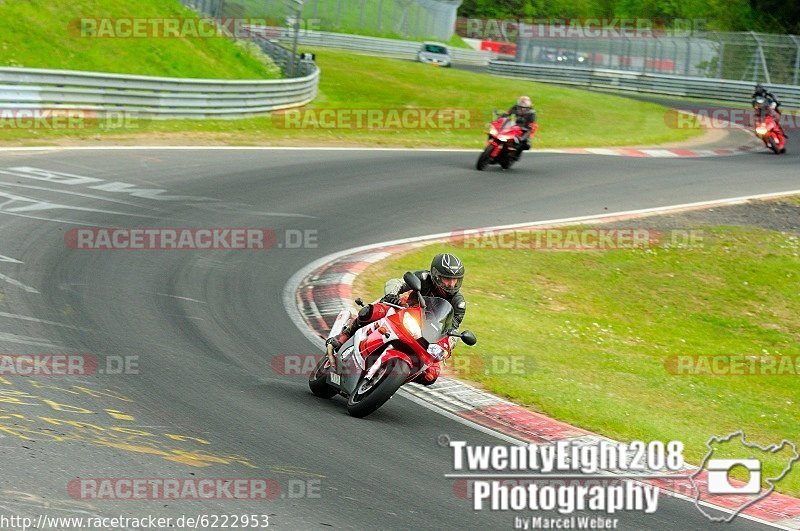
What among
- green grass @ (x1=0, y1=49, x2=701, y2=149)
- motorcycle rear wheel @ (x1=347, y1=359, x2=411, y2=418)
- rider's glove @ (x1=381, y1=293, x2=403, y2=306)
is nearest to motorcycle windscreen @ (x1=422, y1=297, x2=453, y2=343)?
rider's glove @ (x1=381, y1=293, x2=403, y2=306)

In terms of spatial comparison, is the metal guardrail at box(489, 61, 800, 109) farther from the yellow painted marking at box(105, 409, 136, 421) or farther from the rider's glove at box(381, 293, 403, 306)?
the yellow painted marking at box(105, 409, 136, 421)

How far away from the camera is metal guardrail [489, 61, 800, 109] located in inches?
1760

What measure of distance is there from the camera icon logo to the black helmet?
8.65 ft

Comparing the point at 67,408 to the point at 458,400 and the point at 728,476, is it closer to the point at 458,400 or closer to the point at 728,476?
the point at 458,400

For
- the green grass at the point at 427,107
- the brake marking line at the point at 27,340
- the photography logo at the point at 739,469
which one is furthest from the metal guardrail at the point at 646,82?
the brake marking line at the point at 27,340

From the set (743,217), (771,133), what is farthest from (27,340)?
(771,133)

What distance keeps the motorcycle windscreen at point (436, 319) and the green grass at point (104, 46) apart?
61.9 feet

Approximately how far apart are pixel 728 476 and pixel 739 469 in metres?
0.34

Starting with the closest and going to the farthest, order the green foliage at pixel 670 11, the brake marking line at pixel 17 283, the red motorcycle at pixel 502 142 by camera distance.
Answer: the brake marking line at pixel 17 283
the red motorcycle at pixel 502 142
the green foliage at pixel 670 11

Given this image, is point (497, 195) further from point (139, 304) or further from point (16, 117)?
point (139, 304)

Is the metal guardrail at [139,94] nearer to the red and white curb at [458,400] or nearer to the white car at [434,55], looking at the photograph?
the red and white curb at [458,400]

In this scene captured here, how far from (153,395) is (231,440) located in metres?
1.18

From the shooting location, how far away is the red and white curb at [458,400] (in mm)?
8195

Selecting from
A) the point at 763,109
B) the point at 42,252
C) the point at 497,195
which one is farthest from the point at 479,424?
the point at 763,109
